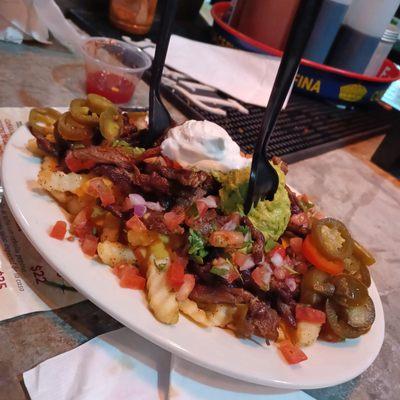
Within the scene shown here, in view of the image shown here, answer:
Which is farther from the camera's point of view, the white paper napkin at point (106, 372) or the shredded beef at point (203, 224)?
the shredded beef at point (203, 224)

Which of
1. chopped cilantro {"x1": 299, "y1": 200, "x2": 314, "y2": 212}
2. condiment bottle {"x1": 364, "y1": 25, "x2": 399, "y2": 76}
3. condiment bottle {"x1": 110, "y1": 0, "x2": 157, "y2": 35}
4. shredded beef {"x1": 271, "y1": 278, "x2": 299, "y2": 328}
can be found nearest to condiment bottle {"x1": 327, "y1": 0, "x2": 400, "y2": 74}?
condiment bottle {"x1": 364, "y1": 25, "x2": 399, "y2": 76}

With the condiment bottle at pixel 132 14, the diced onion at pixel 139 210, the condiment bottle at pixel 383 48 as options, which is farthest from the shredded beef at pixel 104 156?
the condiment bottle at pixel 383 48

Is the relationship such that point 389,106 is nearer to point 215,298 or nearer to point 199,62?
point 199,62

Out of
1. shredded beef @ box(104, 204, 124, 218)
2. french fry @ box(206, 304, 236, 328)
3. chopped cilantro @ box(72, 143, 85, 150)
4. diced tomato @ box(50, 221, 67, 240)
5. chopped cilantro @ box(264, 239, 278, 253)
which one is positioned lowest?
french fry @ box(206, 304, 236, 328)

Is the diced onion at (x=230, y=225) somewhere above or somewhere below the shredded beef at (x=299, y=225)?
above

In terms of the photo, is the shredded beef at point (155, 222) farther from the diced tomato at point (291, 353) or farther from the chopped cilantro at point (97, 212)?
the diced tomato at point (291, 353)

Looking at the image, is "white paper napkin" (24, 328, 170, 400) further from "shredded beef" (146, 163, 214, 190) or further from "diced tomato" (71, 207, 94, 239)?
"shredded beef" (146, 163, 214, 190)

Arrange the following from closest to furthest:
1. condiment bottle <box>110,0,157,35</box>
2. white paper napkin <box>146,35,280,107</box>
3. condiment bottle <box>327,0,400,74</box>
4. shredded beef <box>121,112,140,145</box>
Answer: shredded beef <box>121,112,140,145</box>
white paper napkin <box>146,35,280,107</box>
condiment bottle <box>110,0,157,35</box>
condiment bottle <box>327,0,400,74</box>
